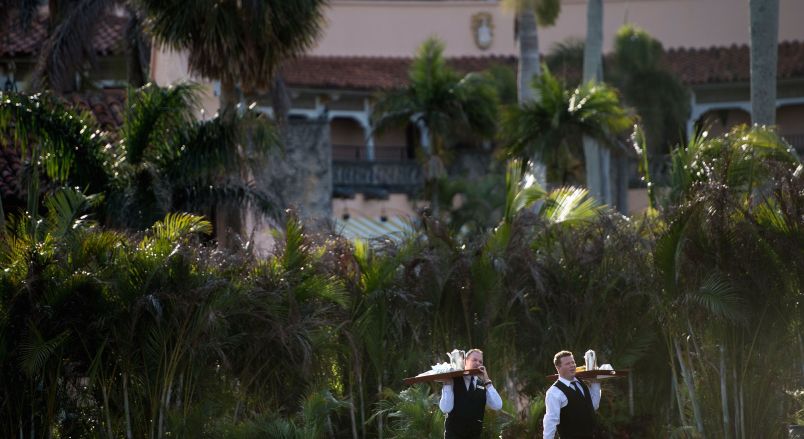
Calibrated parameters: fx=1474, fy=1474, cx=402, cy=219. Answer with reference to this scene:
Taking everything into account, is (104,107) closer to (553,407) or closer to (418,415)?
(418,415)

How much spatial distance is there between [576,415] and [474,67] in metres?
28.9

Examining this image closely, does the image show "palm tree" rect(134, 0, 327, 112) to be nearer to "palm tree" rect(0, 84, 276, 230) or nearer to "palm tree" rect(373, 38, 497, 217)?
"palm tree" rect(0, 84, 276, 230)

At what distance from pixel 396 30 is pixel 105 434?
2869cm

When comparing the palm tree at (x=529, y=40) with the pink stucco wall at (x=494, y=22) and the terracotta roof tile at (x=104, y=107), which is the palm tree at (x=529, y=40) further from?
the pink stucco wall at (x=494, y=22)

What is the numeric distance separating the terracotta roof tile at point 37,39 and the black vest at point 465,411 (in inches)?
838

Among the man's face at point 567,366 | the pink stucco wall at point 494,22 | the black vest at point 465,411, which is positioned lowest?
the black vest at point 465,411

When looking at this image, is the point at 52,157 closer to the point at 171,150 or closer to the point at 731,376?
the point at 171,150

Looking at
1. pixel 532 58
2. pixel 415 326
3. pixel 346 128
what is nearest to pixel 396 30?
pixel 346 128

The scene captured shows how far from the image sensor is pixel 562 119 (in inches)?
893

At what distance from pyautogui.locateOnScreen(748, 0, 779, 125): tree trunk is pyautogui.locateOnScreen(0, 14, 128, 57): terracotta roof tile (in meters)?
16.7

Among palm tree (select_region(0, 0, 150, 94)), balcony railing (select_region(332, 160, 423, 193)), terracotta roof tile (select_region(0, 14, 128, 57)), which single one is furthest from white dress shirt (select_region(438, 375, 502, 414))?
balcony railing (select_region(332, 160, 423, 193))

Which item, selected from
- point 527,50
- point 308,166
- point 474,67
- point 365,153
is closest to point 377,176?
point 365,153

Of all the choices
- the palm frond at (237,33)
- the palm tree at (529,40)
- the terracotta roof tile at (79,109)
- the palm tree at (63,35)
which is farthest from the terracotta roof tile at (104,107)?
the palm tree at (529,40)

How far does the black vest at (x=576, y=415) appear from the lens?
12281mm
